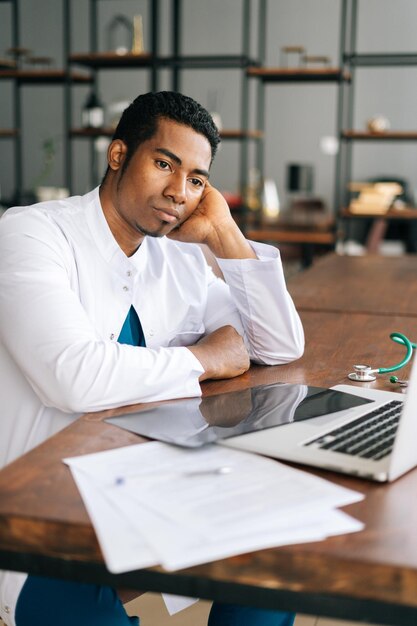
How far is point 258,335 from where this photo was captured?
5.12 ft

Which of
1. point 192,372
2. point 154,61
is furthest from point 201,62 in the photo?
point 192,372

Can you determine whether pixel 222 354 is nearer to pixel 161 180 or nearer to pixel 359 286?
pixel 161 180

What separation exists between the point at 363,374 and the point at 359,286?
4.42 feet

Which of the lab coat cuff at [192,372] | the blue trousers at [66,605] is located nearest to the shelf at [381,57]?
the lab coat cuff at [192,372]

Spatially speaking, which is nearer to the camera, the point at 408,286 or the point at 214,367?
the point at 214,367

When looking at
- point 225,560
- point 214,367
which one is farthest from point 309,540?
point 214,367

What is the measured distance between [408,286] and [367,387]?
1.49 metres

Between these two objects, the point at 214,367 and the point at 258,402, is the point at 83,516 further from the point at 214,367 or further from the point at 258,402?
the point at 214,367

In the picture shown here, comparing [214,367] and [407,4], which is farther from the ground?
[407,4]

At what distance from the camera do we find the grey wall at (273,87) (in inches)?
354

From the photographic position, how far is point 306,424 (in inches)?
42.0

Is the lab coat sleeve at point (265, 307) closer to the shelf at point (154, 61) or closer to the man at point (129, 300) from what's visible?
the man at point (129, 300)

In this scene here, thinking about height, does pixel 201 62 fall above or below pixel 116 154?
above

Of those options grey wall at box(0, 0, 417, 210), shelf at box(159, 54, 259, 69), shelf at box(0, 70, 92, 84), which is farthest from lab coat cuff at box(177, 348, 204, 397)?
grey wall at box(0, 0, 417, 210)
